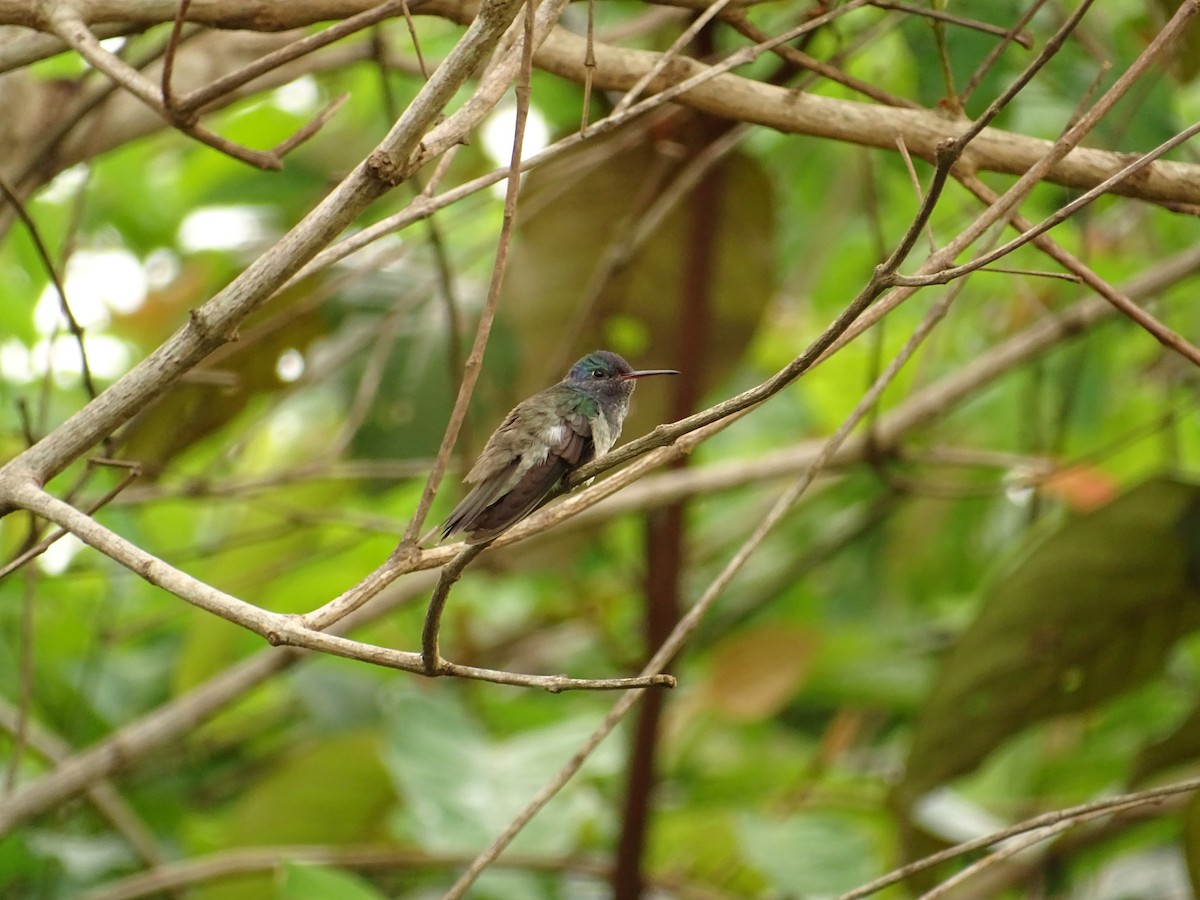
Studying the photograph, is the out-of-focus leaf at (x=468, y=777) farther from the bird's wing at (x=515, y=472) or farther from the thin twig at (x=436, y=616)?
the thin twig at (x=436, y=616)

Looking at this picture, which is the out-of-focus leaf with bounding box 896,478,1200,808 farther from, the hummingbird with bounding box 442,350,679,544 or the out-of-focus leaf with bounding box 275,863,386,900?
the out-of-focus leaf with bounding box 275,863,386,900

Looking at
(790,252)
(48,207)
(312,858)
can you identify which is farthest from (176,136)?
(312,858)

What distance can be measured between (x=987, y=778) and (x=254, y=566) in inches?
134

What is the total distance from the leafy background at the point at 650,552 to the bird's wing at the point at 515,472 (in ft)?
2.32

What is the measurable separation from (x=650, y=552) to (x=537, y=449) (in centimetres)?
197

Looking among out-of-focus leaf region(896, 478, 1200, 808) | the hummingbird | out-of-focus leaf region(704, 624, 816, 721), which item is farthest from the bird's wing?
out-of-focus leaf region(704, 624, 816, 721)

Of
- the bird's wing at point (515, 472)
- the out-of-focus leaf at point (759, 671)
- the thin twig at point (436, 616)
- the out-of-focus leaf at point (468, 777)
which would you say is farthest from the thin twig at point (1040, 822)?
the out-of-focus leaf at point (759, 671)

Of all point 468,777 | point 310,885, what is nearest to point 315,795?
point 468,777

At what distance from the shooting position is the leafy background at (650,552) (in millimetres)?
3658

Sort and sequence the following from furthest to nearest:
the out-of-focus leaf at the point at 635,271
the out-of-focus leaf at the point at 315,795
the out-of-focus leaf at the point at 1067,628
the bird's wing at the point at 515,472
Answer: the out-of-focus leaf at the point at 635,271 < the out-of-focus leaf at the point at 315,795 < the out-of-focus leaf at the point at 1067,628 < the bird's wing at the point at 515,472

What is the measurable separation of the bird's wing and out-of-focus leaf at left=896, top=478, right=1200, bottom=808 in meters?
1.68

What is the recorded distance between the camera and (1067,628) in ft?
12.0

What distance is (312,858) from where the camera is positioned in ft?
12.5

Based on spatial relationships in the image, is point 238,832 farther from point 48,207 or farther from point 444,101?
point 444,101
